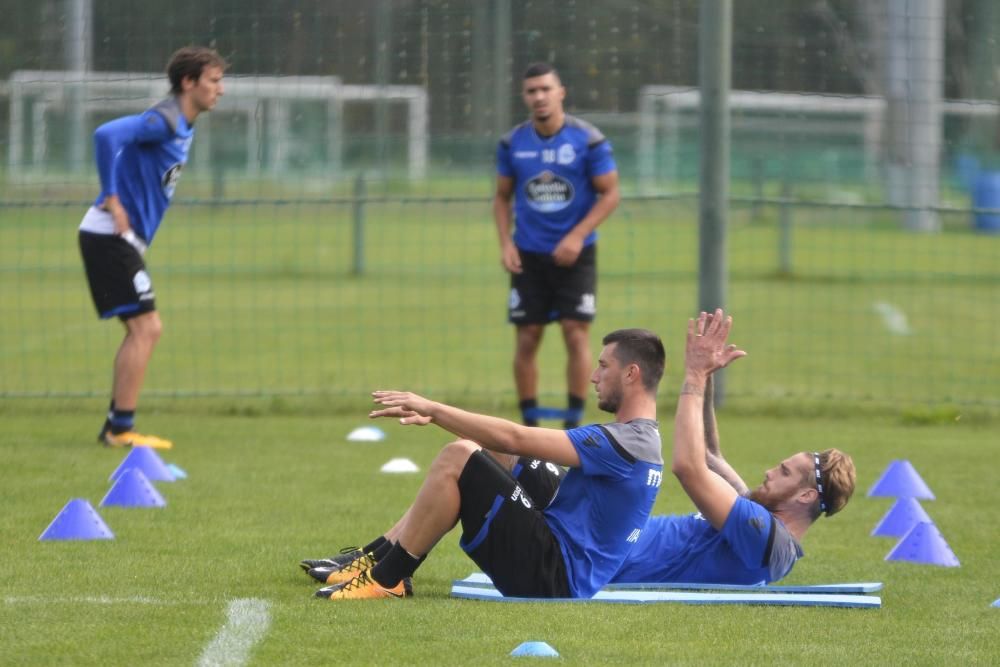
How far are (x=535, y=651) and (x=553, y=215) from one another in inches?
222

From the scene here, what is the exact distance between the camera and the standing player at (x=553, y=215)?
10.4m

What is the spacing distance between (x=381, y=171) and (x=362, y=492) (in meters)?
5.17

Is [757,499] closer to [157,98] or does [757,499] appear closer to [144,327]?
[144,327]

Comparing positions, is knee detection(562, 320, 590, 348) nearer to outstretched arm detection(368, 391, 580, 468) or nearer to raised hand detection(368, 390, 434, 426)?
outstretched arm detection(368, 391, 580, 468)

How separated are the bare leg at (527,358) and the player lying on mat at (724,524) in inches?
153

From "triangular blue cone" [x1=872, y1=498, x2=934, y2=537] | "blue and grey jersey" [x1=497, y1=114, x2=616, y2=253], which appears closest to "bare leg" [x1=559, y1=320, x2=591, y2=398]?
"blue and grey jersey" [x1=497, y1=114, x2=616, y2=253]

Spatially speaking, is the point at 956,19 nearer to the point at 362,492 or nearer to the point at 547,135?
the point at 547,135

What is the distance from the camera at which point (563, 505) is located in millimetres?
6156

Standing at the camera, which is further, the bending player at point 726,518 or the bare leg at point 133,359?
the bare leg at point 133,359

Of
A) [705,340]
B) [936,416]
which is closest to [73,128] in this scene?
[936,416]

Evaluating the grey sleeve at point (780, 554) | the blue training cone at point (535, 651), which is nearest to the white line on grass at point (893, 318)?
the grey sleeve at point (780, 554)

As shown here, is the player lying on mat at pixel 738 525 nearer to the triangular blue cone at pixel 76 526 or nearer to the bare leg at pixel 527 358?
the triangular blue cone at pixel 76 526

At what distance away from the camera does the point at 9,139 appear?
12.5 m

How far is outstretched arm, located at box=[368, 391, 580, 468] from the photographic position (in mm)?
5512
